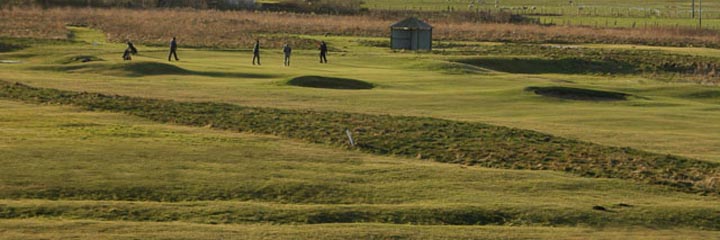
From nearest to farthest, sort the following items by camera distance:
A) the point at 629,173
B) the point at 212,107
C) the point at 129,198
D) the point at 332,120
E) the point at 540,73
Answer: the point at 129,198 < the point at 629,173 < the point at 332,120 < the point at 212,107 < the point at 540,73

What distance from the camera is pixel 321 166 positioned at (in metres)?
29.4

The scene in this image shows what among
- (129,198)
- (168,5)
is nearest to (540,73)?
(129,198)

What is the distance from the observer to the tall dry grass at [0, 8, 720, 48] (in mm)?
87000

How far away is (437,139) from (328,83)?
659 inches

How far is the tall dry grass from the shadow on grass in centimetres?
1756

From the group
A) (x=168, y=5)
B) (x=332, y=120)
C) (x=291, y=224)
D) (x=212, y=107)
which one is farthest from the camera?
(x=168, y=5)

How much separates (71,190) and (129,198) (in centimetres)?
141

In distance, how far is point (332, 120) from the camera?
Answer: 124 feet

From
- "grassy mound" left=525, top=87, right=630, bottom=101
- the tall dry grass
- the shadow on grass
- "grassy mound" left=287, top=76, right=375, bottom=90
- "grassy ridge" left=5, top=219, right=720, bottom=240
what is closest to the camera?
"grassy ridge" left=5, top=219, right=720, bottom=240

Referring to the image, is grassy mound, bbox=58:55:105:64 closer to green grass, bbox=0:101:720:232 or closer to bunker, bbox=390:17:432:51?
bunker, bbox=390:17:432:51

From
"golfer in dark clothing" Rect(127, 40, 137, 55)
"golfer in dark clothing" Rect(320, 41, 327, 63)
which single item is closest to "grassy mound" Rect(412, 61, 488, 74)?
"golfer in dark clothing" Rect(320, 41, 327, 63)

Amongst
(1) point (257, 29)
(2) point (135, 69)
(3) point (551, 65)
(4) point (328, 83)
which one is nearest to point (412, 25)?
(3) point (551, 65)

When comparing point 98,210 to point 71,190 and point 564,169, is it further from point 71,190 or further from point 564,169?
point 564,169

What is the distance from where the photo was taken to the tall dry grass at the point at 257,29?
87000mm
